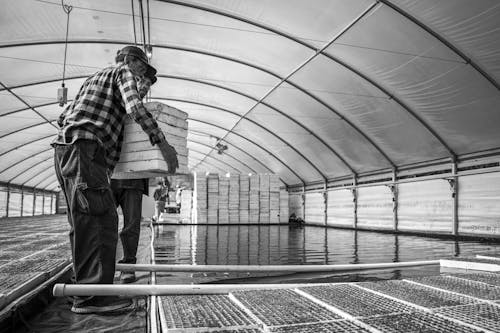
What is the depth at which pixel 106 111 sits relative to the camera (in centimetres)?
275

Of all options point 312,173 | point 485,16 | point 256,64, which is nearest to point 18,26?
point 256,64

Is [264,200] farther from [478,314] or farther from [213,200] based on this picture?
[478,314]

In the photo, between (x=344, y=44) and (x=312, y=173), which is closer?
(x=344, y=44)

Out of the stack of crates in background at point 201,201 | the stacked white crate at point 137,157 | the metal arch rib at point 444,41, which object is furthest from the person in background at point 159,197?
the stacked white crate at point 137,157

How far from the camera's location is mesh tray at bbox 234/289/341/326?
1.68m

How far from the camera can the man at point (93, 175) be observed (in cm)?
A: 246

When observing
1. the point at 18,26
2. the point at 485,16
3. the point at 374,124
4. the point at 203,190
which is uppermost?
the point at 18,26

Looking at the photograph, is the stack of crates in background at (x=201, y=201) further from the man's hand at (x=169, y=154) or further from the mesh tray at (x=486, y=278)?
the mesh tray at (x=486, y=278)

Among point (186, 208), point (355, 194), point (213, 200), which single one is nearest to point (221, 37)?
point (213, 200)

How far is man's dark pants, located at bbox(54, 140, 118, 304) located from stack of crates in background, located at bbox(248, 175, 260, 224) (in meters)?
14.8

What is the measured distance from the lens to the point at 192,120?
808 inches

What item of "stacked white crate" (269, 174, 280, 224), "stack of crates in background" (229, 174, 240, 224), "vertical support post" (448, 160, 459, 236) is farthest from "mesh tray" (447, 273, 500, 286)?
"stacked white crate" (269, 174, 280, 224)

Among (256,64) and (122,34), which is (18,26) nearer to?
(122,34)

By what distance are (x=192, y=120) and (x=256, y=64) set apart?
886cm
